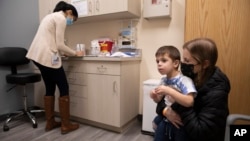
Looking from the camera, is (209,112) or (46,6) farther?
(46,6)

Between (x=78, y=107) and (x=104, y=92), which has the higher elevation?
(x=104, y=92)

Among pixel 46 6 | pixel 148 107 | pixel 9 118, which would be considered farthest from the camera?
pixel 46 6

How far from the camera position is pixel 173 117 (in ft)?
2.80

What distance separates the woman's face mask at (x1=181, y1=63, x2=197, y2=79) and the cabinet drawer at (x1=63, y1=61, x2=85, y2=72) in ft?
4.48

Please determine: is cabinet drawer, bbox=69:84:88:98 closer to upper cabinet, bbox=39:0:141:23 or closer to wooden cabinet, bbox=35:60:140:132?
wooden cabinet, bbox=35:60:140:132

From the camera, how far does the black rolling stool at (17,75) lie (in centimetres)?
197

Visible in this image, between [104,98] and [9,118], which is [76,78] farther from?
[9,118]

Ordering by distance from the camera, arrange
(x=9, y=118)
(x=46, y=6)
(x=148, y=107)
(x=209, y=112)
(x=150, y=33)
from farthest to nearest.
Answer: (x=46, y=6)
(x=150, y=33)
(x=9, y=118)
(x=148, y=107)
(x=209, y=112)

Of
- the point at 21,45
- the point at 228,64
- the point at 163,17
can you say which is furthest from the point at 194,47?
the point at 21,45

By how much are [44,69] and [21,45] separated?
3.03ft

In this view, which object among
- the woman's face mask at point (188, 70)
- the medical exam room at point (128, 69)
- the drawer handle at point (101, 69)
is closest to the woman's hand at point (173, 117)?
the medical exam room at point (128, 69)

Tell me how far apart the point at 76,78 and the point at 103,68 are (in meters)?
0.43

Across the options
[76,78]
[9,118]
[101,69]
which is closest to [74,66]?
[76,78]

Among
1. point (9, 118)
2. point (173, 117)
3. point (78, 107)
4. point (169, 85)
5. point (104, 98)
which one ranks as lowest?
point (9, 118)
